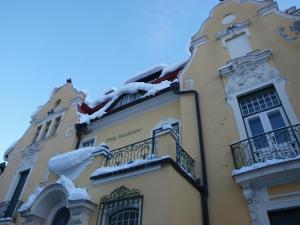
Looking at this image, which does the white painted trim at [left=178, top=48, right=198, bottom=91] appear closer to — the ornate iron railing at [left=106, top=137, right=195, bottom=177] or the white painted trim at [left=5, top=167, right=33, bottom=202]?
the ornate iron railing at [left=106, top=137, right=195, bottom=177]

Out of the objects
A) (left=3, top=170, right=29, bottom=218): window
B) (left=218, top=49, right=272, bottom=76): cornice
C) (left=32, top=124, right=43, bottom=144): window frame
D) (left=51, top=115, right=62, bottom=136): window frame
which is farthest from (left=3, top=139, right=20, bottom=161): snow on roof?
(left=218, top=49, right=272, bottom=76): cornice

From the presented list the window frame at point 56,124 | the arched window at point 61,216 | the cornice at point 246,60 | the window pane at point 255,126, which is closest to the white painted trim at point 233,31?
the cornice at point 246,60

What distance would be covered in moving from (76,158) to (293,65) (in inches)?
323

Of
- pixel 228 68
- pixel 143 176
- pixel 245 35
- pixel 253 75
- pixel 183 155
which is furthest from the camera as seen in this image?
pixel 245 35

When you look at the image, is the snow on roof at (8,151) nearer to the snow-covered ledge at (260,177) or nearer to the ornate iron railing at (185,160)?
the ornate iron railing at (185,160)

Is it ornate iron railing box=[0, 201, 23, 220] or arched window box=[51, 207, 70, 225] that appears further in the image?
ornate iron railing box=[0, 201, 23, 220]

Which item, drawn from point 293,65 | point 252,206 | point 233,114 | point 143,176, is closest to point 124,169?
point 143,176

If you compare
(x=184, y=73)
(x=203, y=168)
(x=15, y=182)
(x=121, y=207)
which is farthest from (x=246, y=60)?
(x=15, y=182)

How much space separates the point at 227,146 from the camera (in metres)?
8.42

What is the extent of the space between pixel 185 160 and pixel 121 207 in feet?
8.21

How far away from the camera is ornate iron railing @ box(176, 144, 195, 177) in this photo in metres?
8.03

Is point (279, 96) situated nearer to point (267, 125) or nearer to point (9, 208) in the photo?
point (267, 125)

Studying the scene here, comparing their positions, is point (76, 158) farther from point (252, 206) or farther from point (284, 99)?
point (284, 99)

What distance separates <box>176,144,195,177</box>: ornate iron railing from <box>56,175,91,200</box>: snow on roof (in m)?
2.91
